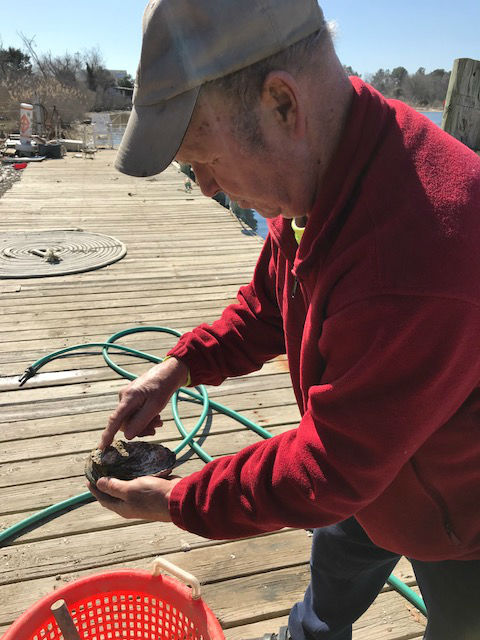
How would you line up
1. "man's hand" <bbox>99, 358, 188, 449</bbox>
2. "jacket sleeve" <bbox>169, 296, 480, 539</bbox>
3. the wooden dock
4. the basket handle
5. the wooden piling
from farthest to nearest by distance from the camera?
the wooden piling < the wooden dock < "man's hand" <bbox>99, 358, 188, 449</bbox> < the basket handle < "jacket sleeve" <bbox>169, 296, 480, 539</bbox>

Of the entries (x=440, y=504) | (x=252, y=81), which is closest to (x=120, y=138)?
(x=252, y=81)

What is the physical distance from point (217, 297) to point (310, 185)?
12.2 feet

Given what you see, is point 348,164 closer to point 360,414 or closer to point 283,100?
point 283,100

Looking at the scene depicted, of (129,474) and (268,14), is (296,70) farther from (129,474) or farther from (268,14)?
(129,474)

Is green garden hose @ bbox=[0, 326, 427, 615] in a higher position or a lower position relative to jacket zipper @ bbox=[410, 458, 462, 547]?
lower

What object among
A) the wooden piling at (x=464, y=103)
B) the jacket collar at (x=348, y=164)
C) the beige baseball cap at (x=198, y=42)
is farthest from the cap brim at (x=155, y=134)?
the wooden piling at (x=464, y=103)

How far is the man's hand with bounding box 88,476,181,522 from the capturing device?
1223mm

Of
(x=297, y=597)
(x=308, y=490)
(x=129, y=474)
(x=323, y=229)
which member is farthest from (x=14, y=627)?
(x=323, y=229)

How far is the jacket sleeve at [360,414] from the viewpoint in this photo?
0.86 m

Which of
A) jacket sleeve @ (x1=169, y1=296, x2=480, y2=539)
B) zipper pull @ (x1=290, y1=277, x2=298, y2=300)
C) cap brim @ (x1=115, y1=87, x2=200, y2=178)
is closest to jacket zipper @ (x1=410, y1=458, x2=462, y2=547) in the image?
jacket sleeve @ (x1=169, y1=296, x2=480, y2=539)

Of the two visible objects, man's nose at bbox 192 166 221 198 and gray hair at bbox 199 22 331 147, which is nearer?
gray hair at bbox 199 22 331 147

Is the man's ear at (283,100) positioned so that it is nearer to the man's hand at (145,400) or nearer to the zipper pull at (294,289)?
the zipper pull at (294,289)

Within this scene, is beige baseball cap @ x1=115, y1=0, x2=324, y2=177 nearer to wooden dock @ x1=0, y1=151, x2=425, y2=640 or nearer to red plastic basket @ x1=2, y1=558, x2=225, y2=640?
red plastic basket @ x1=2, y1=558, x2=225, y2=640

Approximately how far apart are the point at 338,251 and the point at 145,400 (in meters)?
0.86
